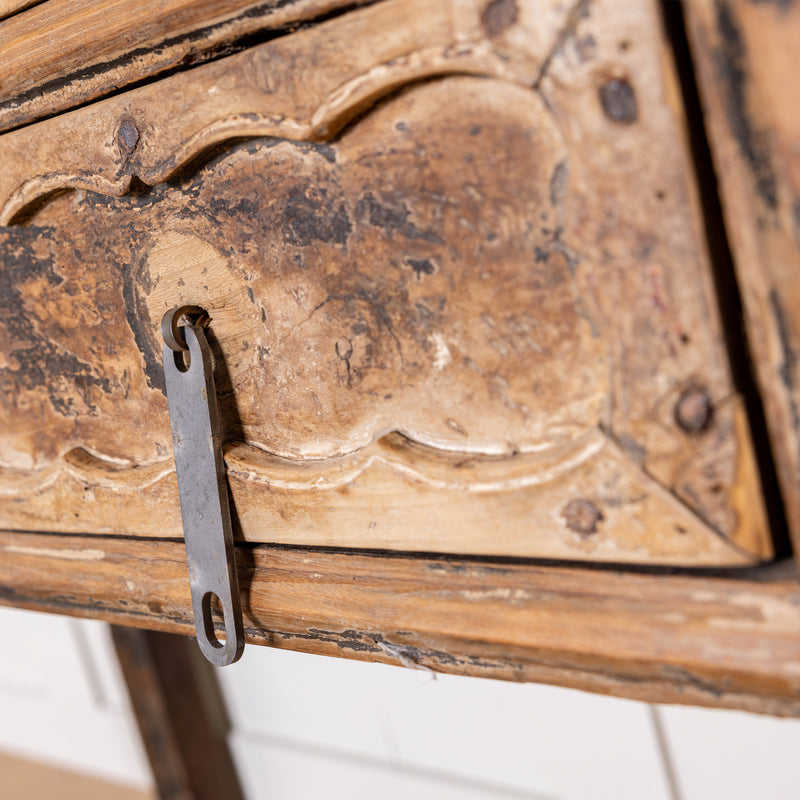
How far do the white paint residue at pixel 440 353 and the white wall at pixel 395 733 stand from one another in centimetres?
39

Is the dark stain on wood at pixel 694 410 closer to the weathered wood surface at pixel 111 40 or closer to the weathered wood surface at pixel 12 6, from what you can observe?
the weathered wood surface at pixel 111 40

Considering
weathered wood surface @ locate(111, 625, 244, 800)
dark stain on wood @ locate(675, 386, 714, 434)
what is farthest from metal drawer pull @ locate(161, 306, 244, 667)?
weathered wood surface @ locate(111, 625, 244, 800)

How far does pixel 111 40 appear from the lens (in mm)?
389

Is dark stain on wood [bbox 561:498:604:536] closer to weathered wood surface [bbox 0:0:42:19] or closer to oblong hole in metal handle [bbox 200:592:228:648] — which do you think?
oblong hole in metal handle [bbox 200:592:228:648]

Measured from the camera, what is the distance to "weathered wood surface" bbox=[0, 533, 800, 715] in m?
0.30

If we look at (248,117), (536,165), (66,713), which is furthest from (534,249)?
(66,713)

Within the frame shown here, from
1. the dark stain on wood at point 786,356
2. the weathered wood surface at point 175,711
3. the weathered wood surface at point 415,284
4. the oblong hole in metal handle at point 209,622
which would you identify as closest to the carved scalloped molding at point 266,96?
the weathered wood surface at point 415,284

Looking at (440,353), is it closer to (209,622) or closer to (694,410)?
(694,410)

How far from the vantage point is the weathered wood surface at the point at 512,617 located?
30 centimetres

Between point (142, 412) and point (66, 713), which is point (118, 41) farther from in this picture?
point (66, 713)

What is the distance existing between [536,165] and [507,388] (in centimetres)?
9

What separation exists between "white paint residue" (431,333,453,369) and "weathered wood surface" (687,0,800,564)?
121mm

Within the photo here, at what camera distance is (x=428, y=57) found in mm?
311

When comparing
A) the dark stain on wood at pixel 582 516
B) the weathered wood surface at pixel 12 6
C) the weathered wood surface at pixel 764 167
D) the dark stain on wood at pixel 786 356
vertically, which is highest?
the weathered wood surface at pixel 12 6
